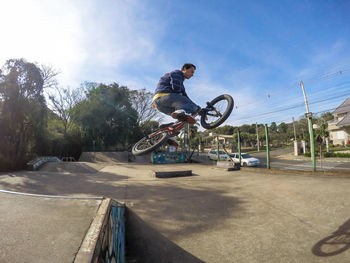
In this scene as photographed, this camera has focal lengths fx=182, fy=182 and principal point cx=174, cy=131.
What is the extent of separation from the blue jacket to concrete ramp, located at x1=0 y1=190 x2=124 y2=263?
2.41 metres

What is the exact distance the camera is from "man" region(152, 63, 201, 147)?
140 inches

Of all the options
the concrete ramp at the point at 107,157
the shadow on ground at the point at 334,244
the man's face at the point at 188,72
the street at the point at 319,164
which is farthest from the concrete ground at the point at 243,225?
the concrete ramp at the point at 107,157

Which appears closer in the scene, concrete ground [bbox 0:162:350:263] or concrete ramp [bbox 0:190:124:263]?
concrete ramp [bbox 0:190:124:263]

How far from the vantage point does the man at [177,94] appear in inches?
140

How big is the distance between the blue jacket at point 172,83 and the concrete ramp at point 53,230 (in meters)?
2.41

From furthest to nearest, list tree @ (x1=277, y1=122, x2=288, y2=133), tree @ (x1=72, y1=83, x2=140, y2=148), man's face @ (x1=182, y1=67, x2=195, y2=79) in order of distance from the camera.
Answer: tree @ (x1=277, y1=122, x2=288, y2=133) → tree @ (x1=72, y1=83, x2=140, y2=148) → man's face @ (x1=182, y1=67, x2=195, y2=79)

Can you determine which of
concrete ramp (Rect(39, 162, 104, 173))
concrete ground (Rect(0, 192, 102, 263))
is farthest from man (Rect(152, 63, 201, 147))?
concrete ramp (Rect(39, 162, 104, 173))

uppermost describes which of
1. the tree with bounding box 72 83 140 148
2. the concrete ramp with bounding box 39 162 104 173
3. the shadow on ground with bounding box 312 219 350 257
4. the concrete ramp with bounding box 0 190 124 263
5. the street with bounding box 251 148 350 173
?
the tree with bounding box 72 83 140 148

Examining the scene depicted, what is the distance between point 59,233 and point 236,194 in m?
4.83

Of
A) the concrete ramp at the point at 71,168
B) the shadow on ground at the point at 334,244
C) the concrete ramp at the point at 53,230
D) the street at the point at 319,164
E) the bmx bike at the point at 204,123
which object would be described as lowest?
the street at the point at 319,164

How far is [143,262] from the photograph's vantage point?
3.58 m

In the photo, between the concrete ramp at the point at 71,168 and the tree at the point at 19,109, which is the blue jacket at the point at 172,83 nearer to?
the concrete ramp at the point at 71,168

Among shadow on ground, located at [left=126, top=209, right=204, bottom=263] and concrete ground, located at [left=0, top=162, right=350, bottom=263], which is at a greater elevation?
concrete ground, located at [left=0, top=162, right=350, bottom=263]

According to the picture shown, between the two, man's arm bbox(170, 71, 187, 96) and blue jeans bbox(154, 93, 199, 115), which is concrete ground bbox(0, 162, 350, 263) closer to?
blue jeans bbox(154, 93, 199, 115)
